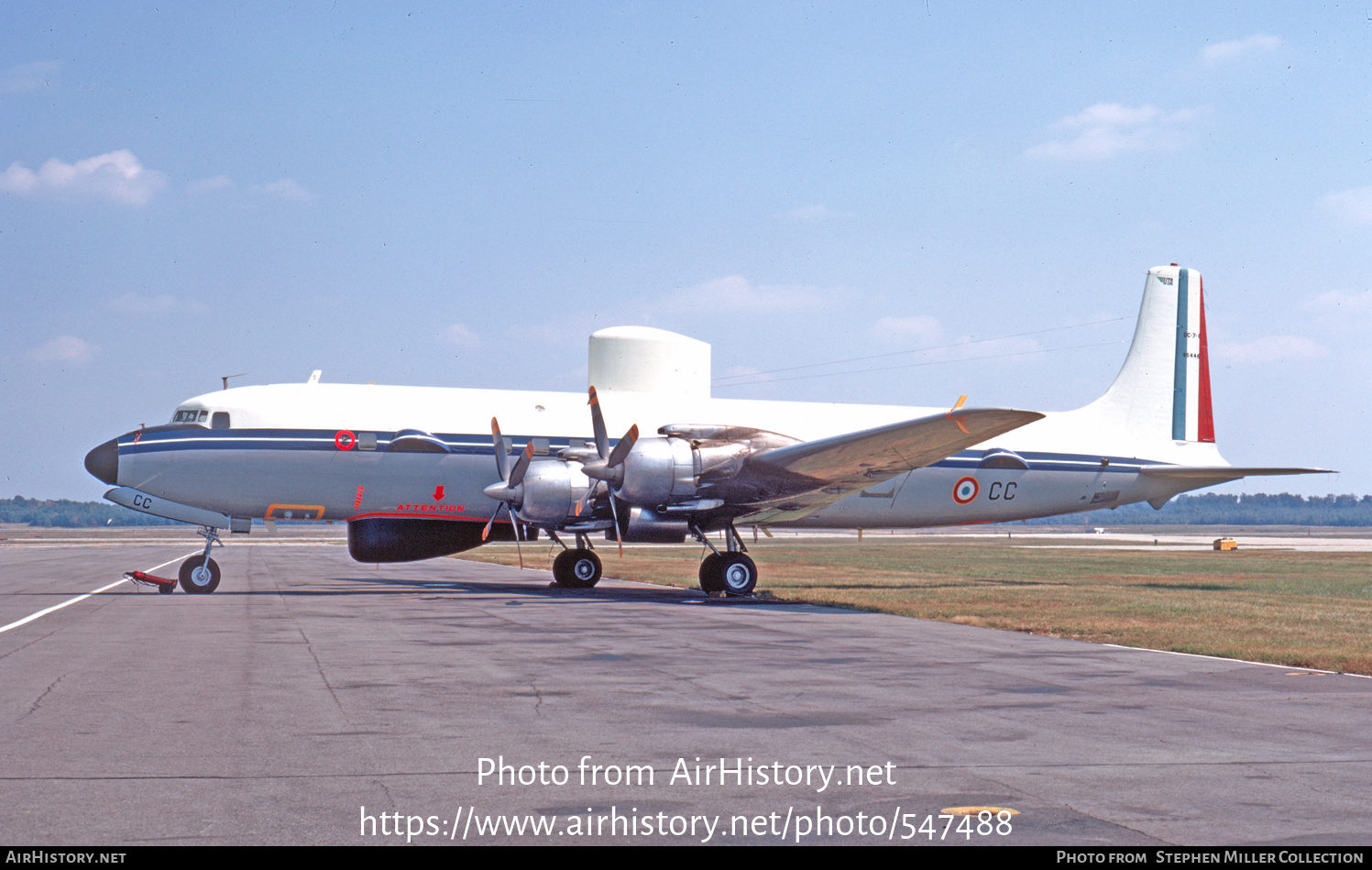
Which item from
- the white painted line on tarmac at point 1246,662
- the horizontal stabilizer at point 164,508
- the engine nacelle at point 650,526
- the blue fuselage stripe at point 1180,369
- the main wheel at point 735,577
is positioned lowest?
the white painted line on tarmac at point 1246,662

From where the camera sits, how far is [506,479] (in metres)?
26.5

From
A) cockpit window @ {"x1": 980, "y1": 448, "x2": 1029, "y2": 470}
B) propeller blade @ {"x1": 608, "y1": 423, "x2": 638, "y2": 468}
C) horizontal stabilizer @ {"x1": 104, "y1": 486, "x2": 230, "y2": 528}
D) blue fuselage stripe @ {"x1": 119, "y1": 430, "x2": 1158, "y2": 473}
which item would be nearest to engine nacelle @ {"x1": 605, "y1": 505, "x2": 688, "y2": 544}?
propeller blade @ {"x1": 608, "y1": 423, "x2": 638, "y2": 468}

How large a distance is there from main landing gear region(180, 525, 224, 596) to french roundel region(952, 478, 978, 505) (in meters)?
17.9

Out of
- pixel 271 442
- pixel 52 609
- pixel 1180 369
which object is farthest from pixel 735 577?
pixel 1180 369

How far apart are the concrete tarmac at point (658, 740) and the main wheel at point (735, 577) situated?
26.7 ft

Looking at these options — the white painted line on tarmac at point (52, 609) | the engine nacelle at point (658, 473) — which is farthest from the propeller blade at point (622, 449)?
the white painted line on tarmac at point (52, 609)

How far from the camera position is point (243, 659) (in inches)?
531

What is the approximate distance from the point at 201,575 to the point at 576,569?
885 cm

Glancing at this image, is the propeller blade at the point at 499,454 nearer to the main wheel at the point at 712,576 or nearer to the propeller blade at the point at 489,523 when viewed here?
the propeller blade at the point at 489,523

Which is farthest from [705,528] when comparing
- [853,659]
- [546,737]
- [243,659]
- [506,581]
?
[546,737]

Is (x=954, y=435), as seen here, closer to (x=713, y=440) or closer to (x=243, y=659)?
(x=713, y=440)

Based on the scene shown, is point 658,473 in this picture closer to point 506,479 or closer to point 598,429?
point 598,429

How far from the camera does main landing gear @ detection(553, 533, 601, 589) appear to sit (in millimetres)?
29156

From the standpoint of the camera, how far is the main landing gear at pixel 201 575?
2569 centimetres
